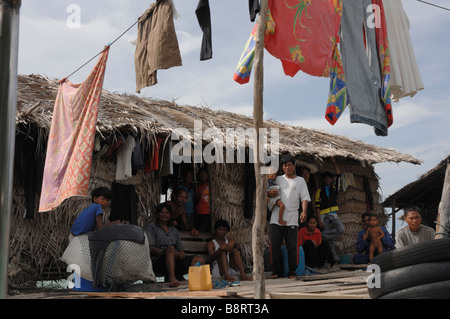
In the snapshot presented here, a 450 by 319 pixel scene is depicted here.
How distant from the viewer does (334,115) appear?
5879 mm

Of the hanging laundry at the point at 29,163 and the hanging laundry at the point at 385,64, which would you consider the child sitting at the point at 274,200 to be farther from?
the hanging laundry at the point at 29,163

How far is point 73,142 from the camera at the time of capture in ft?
20.3

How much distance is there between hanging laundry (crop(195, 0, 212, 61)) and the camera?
→ 234 inches

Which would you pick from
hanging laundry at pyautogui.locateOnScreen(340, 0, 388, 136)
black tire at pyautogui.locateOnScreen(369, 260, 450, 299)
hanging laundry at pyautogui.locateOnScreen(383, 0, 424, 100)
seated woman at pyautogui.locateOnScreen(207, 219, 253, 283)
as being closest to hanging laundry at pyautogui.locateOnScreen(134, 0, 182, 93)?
hanging laundry at pyautogui.locateOnScreen(340, 0, 388, 136)

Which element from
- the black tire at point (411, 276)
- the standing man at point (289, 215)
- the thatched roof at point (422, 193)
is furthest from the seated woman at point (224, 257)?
the thatched roof at point (422, 193)

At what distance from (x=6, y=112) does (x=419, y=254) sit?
323 cm

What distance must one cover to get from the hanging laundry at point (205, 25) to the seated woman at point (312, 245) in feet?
15.1

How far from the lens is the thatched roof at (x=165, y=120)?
328 inches

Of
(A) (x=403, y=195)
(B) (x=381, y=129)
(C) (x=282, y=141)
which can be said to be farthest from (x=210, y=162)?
(A) (x=403, y=195)

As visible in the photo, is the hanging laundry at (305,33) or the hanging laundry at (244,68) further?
the hanging laundry at (244,68)

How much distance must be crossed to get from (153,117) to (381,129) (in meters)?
4.46

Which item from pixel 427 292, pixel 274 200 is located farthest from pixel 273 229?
pixel 427 292

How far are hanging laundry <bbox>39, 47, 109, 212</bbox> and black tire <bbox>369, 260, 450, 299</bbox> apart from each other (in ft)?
10.6

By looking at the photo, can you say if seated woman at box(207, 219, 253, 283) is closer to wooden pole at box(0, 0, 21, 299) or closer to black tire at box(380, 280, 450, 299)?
black tire at box(380, 280, 450, 299)
